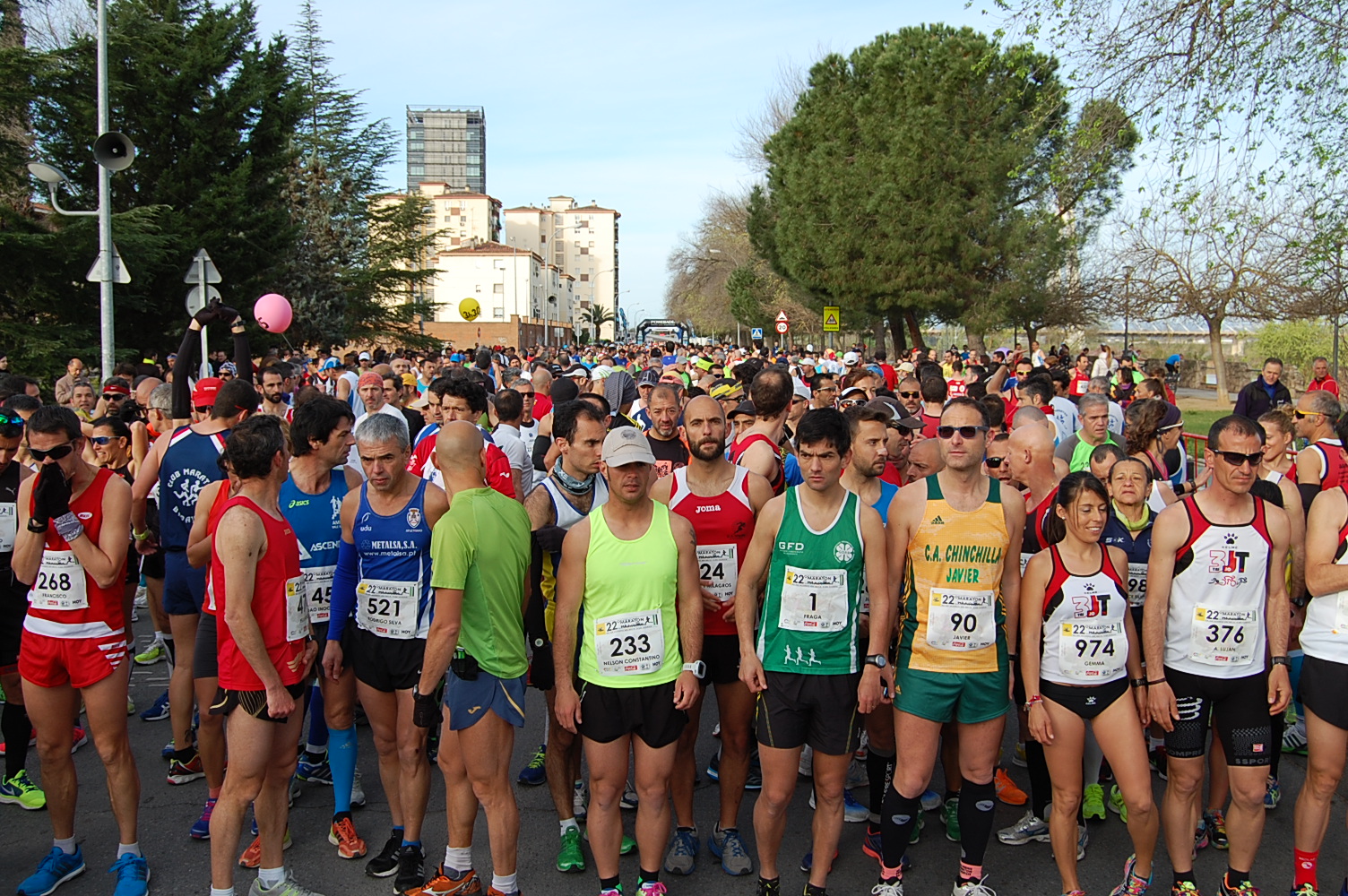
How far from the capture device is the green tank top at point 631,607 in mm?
3918

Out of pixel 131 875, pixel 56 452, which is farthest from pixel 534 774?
pixel 56 452

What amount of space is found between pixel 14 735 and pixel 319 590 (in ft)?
6.13

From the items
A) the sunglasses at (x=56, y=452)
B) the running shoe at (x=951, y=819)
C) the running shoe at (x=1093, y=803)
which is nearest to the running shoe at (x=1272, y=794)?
the running shoe at (x=1093, y=803)

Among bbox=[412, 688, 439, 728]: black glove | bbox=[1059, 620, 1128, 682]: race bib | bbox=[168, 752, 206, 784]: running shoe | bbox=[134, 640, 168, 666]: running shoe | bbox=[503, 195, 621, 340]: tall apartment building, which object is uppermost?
bbox=[503, 195, 621, 340]: tall apartment building

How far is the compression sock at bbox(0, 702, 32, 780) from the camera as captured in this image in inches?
196

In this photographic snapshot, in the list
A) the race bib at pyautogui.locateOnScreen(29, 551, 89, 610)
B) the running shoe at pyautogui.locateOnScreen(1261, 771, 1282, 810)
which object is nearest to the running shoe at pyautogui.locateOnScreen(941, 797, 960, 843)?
the running shoe at pyautogui.locateOnScreen(1261, 771, 1282, 810)

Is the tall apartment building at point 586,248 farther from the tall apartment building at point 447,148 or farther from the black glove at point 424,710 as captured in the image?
the black glove at point 424,710

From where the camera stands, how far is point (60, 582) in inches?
169

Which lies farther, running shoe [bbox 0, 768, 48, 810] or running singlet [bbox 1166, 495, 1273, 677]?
running shoe [bbox 0, 768, 48, 810]

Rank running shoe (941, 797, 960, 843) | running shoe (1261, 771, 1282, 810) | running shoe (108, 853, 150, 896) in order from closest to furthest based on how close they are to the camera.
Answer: running shoe (108, 853, 150, 896) < running shoe (941, 797, 960, 843) < running shoe (1261, 771, 1282, 810)

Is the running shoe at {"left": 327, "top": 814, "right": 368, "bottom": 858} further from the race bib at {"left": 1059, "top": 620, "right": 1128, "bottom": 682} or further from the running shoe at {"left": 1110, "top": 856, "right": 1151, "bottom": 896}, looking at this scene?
the running shoe at {"left": 1110, "top": 856, "right": 1151, "bottom": 896}

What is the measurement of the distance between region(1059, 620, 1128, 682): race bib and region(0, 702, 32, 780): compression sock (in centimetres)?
498

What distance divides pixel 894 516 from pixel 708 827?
1910 millimetres

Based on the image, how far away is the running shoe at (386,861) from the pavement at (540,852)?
4cm
